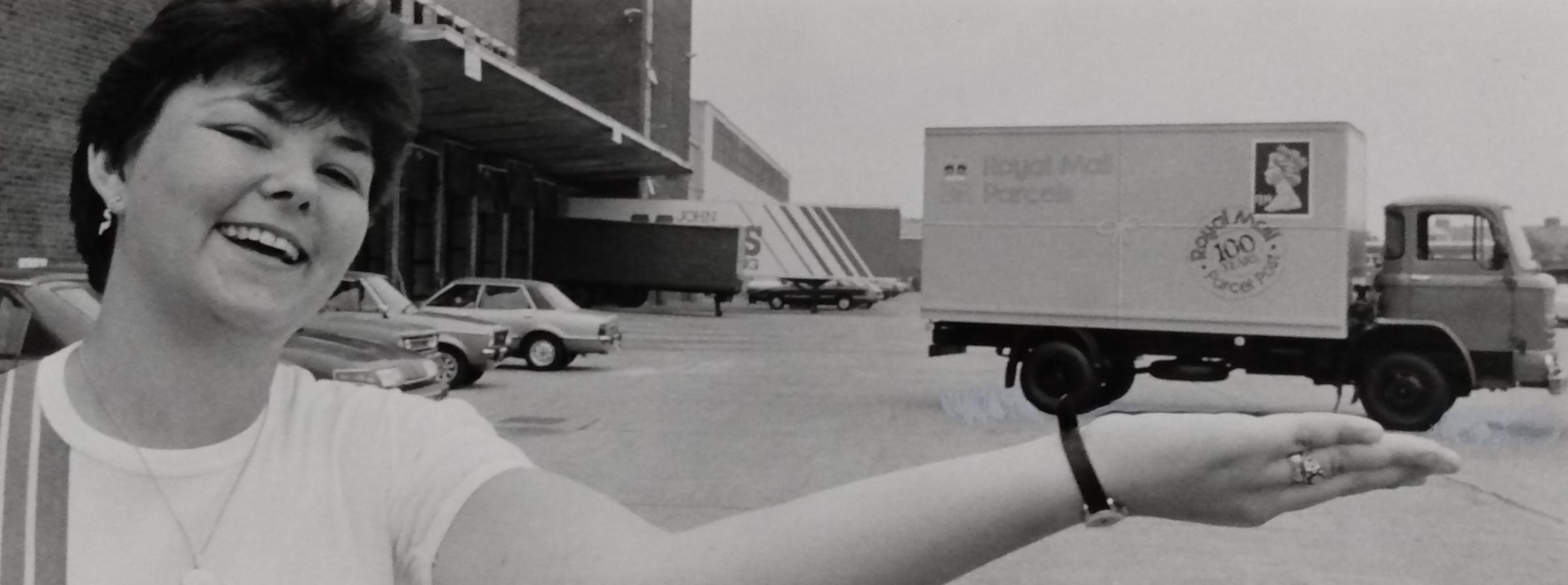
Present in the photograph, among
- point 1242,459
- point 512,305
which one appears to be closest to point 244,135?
point 1242,459

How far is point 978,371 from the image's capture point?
13.1 m

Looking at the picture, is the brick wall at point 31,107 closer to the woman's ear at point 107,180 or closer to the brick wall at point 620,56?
the woman's ear at point 107,180

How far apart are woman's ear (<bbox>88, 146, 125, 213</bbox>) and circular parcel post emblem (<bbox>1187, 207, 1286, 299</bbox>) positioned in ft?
27.2

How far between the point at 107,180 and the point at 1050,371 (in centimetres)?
874

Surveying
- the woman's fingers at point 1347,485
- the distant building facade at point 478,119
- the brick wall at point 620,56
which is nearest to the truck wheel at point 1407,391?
the distant building facade at point 478,119

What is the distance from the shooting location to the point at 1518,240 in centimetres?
815

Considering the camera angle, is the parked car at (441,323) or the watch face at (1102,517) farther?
the parked car at (441,323)

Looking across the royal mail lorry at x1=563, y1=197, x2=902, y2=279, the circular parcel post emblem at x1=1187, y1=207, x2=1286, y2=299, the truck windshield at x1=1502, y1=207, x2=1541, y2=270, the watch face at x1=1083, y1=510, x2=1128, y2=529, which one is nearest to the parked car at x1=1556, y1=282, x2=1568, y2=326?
the truck windshield at x1=1502, y1=207, x2=1541, y2=270

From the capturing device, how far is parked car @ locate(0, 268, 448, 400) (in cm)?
402

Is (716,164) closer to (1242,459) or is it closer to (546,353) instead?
(546,353)

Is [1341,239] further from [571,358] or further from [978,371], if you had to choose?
[571,358]

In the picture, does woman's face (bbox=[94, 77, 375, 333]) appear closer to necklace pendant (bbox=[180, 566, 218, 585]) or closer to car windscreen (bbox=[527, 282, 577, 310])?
necklace pendant (bbox=[180, 566, 218, 585])

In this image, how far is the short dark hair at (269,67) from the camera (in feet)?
3.30

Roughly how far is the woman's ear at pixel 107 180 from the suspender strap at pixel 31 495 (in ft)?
0.55
